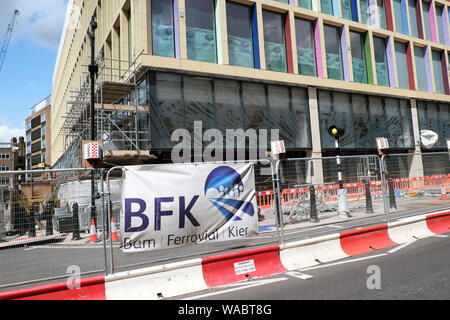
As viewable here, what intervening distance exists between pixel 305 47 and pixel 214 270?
18.8 metres

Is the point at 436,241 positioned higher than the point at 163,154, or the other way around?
the point at 163,154

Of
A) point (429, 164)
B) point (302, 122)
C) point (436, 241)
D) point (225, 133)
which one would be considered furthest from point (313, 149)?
point (436, 241)

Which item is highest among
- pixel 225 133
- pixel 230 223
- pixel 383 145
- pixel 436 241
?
pixel 225 133

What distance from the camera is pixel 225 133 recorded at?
1736cm

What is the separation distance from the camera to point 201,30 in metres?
17.5

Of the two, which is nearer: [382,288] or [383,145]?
[382,288]

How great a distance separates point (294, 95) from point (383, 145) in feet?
26.4

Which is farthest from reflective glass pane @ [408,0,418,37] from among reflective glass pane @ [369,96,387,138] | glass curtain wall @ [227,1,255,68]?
glass curtain wall @ [227,1,255,68]

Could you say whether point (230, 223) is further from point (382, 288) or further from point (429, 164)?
point (429, 164)

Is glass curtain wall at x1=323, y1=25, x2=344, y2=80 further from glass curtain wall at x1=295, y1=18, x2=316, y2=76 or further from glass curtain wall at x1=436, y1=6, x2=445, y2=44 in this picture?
glass curtain wall at x1=436, y1=6, x2=445, y2=44

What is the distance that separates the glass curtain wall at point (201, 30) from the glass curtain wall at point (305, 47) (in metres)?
5.93

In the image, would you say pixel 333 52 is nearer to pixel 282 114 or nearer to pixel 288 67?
pixel 288 67

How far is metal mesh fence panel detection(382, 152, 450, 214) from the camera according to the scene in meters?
10.8

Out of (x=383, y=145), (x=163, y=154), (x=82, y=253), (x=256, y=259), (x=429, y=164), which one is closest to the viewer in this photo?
(x=256, y=259)
